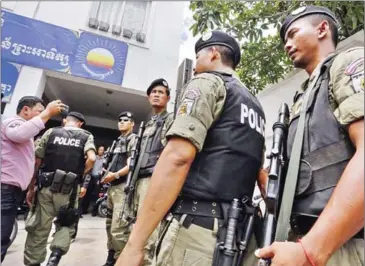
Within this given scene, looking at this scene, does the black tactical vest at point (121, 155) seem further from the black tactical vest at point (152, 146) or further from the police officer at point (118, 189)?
the black tactical vest at point (152, 146)

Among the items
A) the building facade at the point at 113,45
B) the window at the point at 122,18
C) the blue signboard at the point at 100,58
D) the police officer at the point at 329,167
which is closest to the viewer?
the police officer at the point at 329,167

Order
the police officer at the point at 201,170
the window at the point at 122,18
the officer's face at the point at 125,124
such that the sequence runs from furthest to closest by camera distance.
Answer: the window at the point at 122,18 < the officer's face at the point at 125,124 < the police officer at the point at 201,170

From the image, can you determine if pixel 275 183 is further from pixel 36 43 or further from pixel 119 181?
pixel 36 43

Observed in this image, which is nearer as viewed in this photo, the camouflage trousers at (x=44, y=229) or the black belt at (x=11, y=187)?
the black belt at (x=11, y=187)

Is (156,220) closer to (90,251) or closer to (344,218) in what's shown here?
(344,218)

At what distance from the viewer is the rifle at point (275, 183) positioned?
0.81m

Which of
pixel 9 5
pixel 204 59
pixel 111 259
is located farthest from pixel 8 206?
pixel 9 5

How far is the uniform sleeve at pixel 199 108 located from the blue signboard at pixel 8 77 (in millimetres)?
5084

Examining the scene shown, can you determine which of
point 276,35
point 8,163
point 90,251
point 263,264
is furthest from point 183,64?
point 263,264

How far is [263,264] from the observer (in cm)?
69

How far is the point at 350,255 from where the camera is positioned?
75 centimetres

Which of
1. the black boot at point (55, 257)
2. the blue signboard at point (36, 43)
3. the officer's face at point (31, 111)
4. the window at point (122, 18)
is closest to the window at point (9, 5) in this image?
the blue signboard at point (36, 43)

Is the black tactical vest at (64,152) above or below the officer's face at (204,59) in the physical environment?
below

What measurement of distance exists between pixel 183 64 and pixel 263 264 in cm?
270
